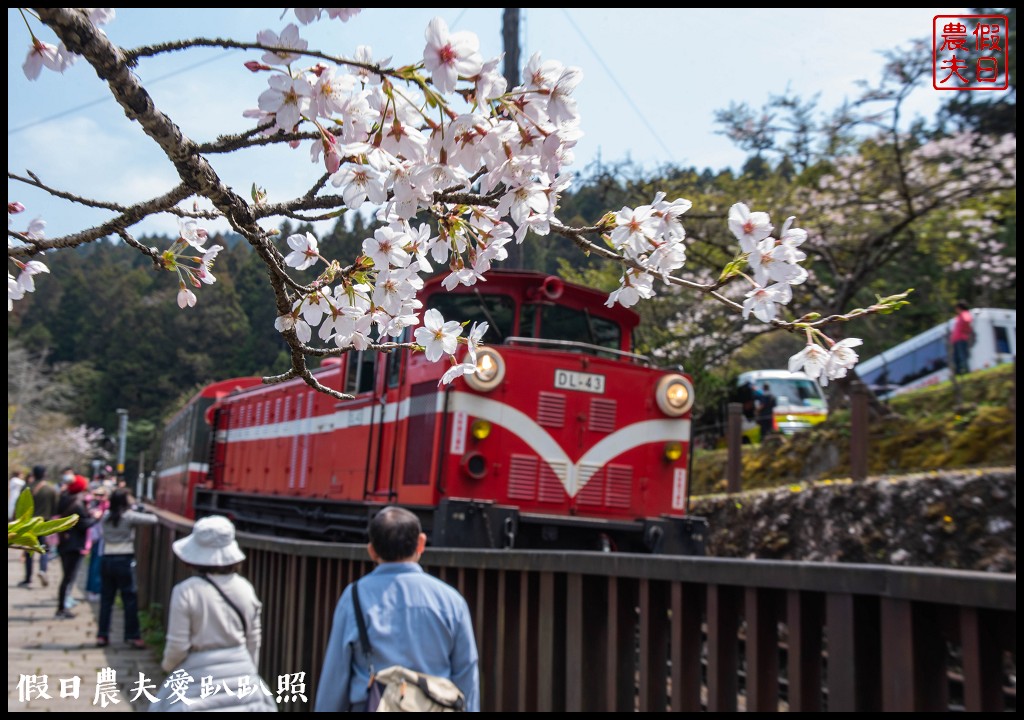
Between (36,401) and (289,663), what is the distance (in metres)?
45.5

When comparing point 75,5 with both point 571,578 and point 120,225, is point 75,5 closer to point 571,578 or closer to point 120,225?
point 120,225

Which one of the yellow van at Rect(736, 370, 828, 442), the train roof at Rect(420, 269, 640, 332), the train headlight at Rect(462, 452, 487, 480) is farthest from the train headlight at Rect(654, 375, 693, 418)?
the yellow van at Rect(736, 370, 828, 442)

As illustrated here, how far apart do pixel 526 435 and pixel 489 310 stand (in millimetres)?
1218

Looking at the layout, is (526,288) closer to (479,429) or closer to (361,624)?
(479,429)

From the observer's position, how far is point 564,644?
171 inches

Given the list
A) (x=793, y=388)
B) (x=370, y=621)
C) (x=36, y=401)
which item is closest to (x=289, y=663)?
(x=370, y=621)

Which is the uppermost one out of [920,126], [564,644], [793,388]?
[920,126]

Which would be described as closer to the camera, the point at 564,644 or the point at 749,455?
the point at 564,644

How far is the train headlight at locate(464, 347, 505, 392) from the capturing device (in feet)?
25.0

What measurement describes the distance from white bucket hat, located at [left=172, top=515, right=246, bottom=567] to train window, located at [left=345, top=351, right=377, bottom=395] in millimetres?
4515

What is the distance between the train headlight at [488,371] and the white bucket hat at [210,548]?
3.13m

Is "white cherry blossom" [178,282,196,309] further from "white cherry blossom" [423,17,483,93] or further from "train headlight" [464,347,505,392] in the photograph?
"train headlight" [464,347,505,392]

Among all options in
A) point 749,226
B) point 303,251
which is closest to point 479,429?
point 303,251

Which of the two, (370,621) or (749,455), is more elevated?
(749,455)
